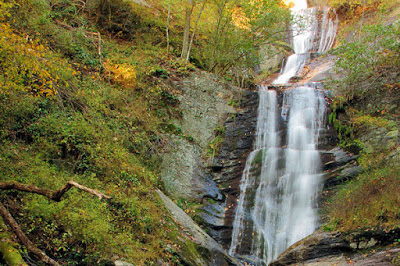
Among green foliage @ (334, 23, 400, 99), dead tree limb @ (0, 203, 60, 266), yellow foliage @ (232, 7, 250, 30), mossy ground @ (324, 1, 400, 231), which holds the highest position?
yellow foliage @ (232, 7, 250, 30)

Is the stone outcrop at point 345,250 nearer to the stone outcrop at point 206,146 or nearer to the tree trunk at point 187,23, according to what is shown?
the stone outcrop at point 206,146

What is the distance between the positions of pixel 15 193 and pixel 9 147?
1594 mm

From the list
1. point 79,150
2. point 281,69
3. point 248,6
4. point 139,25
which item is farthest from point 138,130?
point 281,69

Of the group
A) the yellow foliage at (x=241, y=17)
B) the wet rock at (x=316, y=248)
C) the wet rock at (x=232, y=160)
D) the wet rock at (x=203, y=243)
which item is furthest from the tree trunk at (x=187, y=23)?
the wet rock at (x=316, y=248)

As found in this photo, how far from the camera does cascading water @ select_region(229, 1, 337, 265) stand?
9.04m

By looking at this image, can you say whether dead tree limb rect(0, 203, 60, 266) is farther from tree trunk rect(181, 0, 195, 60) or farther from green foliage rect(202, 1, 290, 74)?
green foliage rect(202, 1, 290, 74)

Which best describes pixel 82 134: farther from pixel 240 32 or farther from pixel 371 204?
pixel 240 32

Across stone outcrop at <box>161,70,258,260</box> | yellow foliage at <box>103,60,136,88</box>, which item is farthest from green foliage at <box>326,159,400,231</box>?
yellow foliage at <box>103,60,136,88</box>

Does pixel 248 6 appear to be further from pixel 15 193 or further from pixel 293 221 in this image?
pixel 15 193

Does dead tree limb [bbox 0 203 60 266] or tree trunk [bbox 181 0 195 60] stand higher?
tree trunk [bbox 181 0 195 60]

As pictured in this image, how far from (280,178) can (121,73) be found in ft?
23.8

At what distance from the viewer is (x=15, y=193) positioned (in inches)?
191

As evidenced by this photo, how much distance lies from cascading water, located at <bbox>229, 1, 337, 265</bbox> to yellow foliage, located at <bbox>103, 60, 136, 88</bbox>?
567cm

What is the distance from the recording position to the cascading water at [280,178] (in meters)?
9.04
